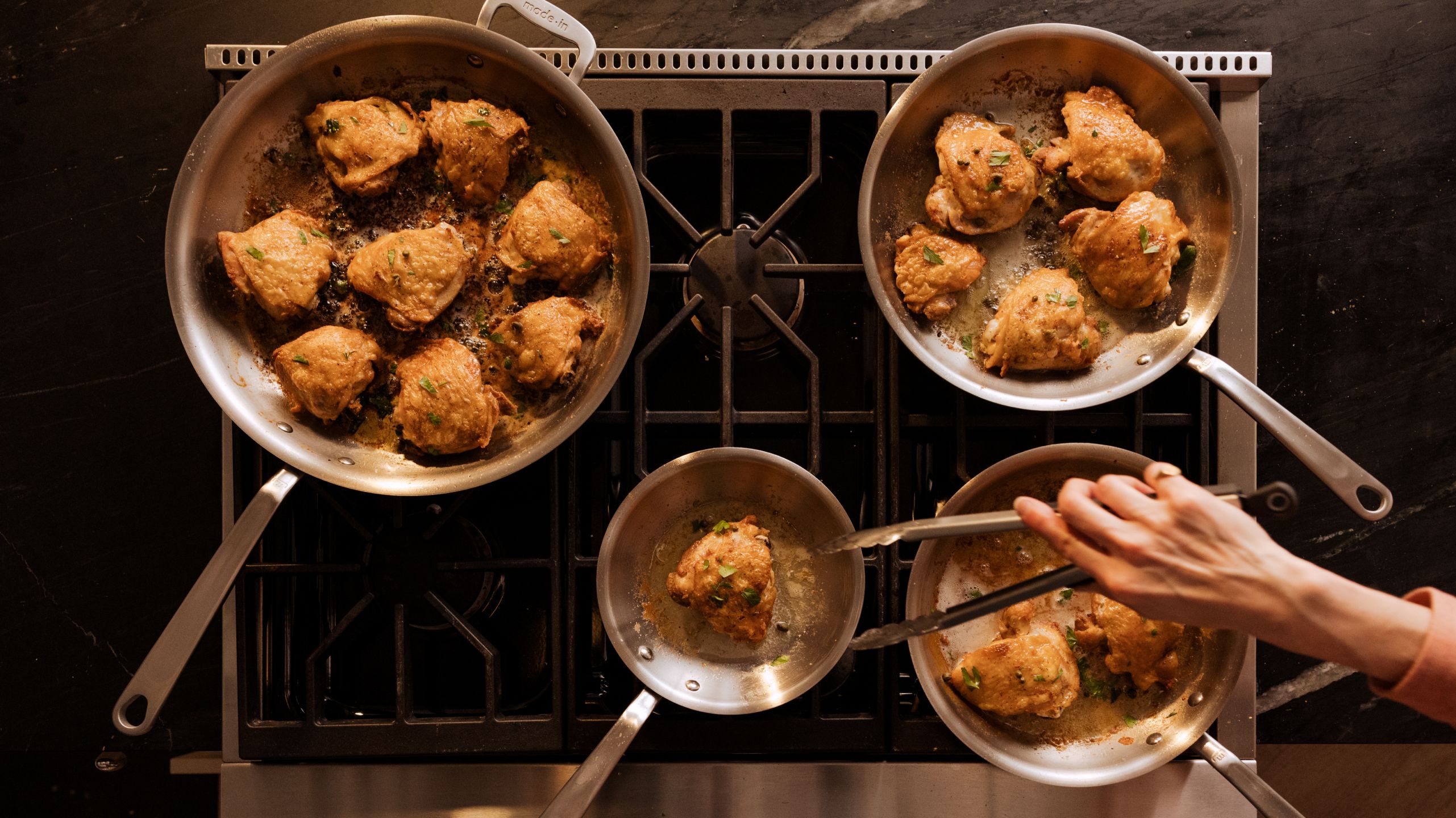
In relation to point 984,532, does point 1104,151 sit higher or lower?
higher

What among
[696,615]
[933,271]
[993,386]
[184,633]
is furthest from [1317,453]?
[184,633]

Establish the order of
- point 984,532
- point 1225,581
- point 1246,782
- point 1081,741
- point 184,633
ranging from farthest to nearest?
point 1081,741, point 1246,782, point 184,633, point 984,532, point 1225,581

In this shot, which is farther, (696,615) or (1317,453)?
(696,615)

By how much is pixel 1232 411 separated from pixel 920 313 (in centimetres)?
77

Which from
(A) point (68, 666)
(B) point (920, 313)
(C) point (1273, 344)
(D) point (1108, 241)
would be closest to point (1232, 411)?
(C) point (1273, 344)

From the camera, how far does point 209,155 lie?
1763 millimetres

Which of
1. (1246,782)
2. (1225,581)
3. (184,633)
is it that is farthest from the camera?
(1246,782)

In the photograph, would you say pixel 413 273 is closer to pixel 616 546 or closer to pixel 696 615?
pixel 616 546

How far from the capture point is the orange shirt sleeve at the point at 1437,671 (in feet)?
4.08

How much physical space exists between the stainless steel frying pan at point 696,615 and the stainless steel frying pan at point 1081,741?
20 centimetres

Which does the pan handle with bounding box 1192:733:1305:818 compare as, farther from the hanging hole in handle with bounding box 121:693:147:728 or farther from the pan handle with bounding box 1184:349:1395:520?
the hanging hole in handle with bounding box 121:693:147:728

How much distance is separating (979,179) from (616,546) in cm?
113

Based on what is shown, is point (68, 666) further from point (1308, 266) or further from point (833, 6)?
point (1308, 266)

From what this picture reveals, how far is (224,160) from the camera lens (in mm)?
1812
